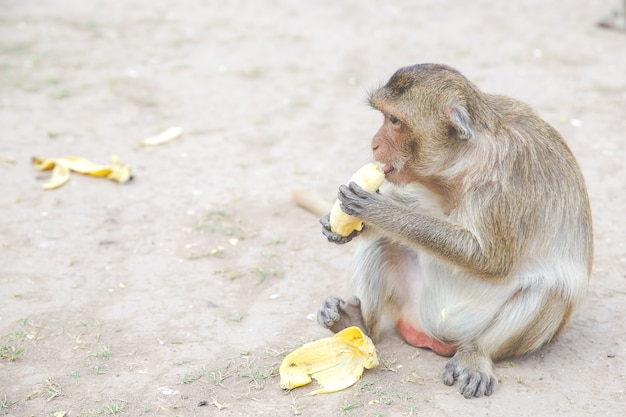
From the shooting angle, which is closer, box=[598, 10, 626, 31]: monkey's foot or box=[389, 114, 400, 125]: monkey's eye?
box=[389, 114, 400, 125]: monkey's eye

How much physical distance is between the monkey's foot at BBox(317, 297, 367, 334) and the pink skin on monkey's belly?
0.24 meters

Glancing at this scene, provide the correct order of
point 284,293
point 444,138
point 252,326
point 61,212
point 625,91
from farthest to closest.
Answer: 1. point 625,91
2. point 61,212
3. point 284,293
4. point 252,326
5. point 444,138

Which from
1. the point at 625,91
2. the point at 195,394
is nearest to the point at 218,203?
the point at 195,394

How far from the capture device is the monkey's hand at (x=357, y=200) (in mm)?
4113

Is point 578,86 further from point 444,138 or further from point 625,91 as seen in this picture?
point 444,138

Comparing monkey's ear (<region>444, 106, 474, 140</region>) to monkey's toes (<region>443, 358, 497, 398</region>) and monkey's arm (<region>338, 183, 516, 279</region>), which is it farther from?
monkey's toes (<region>443, 358, 497, 398</region>)

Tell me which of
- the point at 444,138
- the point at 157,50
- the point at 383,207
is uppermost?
the point at 444,138

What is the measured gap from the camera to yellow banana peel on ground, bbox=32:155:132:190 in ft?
21.0

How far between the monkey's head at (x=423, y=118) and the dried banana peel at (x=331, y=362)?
0.85 metres

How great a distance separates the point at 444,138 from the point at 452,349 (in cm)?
110

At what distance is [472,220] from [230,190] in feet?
8.85

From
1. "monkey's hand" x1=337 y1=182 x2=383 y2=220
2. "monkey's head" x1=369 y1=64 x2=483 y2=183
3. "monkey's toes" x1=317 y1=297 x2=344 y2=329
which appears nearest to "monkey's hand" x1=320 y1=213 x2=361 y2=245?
"monkey's hand" x1=337 y1=182 x2=383 y2=220

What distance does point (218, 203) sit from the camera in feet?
20.3

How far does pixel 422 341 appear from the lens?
4.53m
